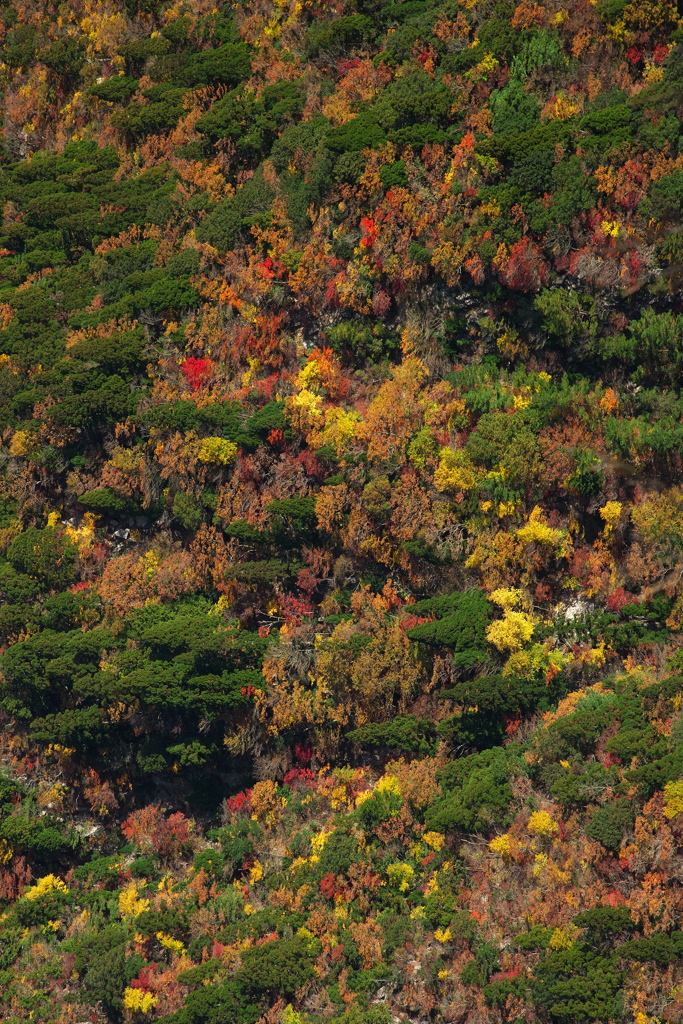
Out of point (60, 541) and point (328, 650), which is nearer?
point (328, 650)

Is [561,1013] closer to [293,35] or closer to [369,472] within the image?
[369,472]

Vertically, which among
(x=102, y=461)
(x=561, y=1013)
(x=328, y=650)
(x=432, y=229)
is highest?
(x=432, y=229)

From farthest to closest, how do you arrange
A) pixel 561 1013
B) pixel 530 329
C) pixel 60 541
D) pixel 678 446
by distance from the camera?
1. pixel 60 541
2. pixel 530 329
3. pixel 678 446
4. pixel 561 1013

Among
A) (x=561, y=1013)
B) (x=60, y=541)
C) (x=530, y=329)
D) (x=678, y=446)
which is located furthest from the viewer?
(x=60, y=541)

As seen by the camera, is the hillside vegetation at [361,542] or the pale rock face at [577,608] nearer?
the hillside vegetation at [361,542]

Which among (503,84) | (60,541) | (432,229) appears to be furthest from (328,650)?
(503,84)

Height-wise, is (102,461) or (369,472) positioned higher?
(369,472)

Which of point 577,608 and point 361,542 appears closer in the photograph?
point 577,608

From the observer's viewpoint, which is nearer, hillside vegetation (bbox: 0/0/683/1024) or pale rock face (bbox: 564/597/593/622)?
hillside vegetation (bbox: 0/0/683/1024)
